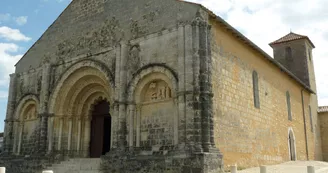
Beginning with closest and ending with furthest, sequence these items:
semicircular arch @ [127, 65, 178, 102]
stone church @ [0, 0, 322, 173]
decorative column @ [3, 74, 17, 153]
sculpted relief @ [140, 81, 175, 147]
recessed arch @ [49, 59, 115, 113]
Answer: stone church @ [0, 0, 322, 173] → semicircular arch @ [127, 65, 178, 102] → sculpted relief @ [140, 81, 175, 147] → recessed arch @ [49, 59, 115, 113] → decorative column @ [3, 74, 17, 153]

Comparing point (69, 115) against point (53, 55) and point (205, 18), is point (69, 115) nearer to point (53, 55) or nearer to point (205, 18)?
point (53, 55)

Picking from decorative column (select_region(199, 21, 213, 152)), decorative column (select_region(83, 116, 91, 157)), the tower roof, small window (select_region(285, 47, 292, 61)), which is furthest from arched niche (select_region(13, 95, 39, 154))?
small window (select_region(285, 47, 292, 61))

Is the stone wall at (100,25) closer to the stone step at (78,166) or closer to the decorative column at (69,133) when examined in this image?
the decorative column at (69,133)

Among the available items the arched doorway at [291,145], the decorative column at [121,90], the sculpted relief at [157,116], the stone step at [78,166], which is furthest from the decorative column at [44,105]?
the arched doorway at [291,145]

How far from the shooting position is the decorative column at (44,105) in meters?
16.1

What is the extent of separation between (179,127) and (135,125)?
2250mm

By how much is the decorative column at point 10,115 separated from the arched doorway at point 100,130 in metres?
4.64

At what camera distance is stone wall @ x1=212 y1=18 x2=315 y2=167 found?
43.7ft

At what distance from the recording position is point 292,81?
2255 centimetres

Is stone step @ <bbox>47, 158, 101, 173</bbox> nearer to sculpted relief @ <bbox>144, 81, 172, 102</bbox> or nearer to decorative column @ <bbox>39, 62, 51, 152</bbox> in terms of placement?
decorative column @ <bbox>39, 62, 51, 152</bbox>

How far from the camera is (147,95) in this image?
1373 centimetres

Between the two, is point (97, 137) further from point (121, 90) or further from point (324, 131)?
point (324, 131)

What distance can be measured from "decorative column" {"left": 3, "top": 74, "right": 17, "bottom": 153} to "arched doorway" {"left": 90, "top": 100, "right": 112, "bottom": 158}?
464 cm

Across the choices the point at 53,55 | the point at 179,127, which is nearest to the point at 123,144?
the point at 179,127
